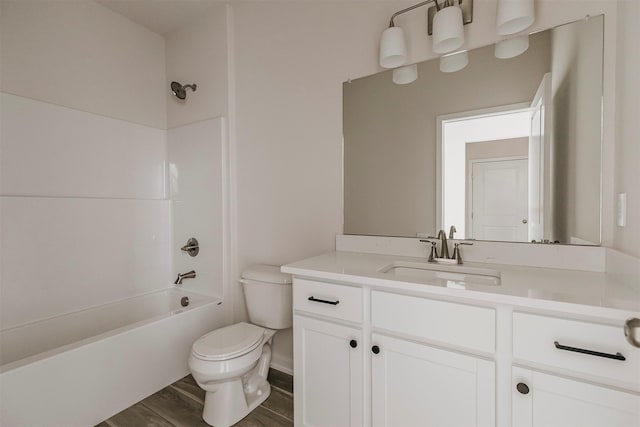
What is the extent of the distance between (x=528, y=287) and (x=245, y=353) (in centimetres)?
130

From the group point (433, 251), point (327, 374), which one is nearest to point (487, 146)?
point (433, 251)

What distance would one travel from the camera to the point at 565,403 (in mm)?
849

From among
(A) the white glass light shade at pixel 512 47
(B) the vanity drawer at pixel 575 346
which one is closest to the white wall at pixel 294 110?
(A) the white glass light shade at pixel 512 47

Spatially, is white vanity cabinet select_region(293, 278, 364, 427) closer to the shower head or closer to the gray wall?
the gray wall

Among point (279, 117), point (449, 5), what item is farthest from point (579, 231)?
point (279, 117)

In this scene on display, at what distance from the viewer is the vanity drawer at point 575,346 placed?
2.54 ft

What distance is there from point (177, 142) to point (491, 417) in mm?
2554

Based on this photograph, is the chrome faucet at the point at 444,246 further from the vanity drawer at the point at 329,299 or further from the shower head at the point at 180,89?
the shower head at the point at 180,89

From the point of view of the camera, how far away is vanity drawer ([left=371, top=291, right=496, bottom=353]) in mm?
957

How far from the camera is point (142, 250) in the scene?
234 cm

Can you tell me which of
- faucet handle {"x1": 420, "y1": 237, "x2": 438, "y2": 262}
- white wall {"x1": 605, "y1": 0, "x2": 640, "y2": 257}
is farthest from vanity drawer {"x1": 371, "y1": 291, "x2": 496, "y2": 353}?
white wall {"x1": 605, "y1": 0, "x2": 640, "y2": 257}

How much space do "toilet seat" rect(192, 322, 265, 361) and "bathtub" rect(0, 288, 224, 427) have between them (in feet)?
1.23

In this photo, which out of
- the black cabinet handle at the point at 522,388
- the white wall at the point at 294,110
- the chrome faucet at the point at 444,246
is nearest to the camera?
the black cabinet handle at the point at 522,388

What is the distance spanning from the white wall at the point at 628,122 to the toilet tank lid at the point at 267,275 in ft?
4.86
